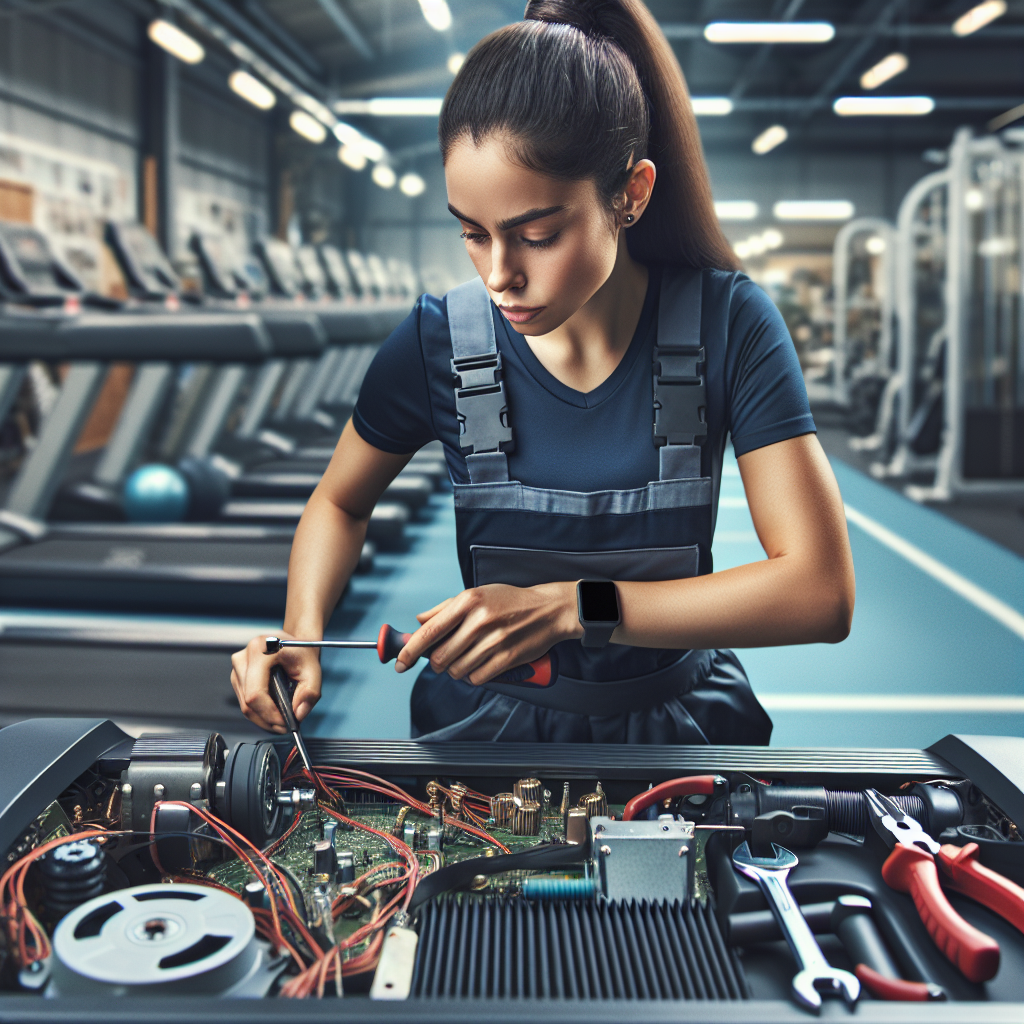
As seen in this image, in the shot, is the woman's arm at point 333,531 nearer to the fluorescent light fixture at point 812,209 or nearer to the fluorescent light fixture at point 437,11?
the fluorescent light fixture at point 437,11

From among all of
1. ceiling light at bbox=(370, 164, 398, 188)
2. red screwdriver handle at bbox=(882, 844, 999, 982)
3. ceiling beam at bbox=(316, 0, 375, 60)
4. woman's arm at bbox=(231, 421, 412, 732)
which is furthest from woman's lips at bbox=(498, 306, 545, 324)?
ceiling light at bbox=(370, 164, 398, 188)

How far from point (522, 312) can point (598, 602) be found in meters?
0.29

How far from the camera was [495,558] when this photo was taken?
1163mm

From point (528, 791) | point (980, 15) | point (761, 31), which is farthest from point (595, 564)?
point (980, 15)

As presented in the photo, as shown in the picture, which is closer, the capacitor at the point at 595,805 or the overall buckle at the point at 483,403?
the capacitor at the point at 595,805

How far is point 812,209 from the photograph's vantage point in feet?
53.6

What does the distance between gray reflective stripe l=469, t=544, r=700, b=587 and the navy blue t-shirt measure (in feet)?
0.26

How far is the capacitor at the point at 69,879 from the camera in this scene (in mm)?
610

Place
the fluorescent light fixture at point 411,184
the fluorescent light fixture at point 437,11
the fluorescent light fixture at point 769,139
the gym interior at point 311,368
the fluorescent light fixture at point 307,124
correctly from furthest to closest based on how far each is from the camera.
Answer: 1. the fluorescent light fixture at point 411,184
2. the fluorescent light fixture at point 769,139
3. the fluorescent light fixture at point 307,124
4. the fluorescent light fixture at point 437,11
5. the gym interior at point 311,368

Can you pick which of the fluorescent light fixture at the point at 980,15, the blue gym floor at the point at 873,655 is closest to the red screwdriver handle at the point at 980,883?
the blue gym floor at the point at 873,655

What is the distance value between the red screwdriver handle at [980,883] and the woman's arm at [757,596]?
34 cm

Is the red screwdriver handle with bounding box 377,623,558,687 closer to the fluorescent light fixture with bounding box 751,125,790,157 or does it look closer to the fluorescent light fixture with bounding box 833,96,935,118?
the fluorescent light fixture with bounding box 833,96,935,118

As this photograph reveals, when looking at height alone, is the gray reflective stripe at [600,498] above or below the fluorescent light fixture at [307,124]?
below

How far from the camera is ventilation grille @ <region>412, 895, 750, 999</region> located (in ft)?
1.79
